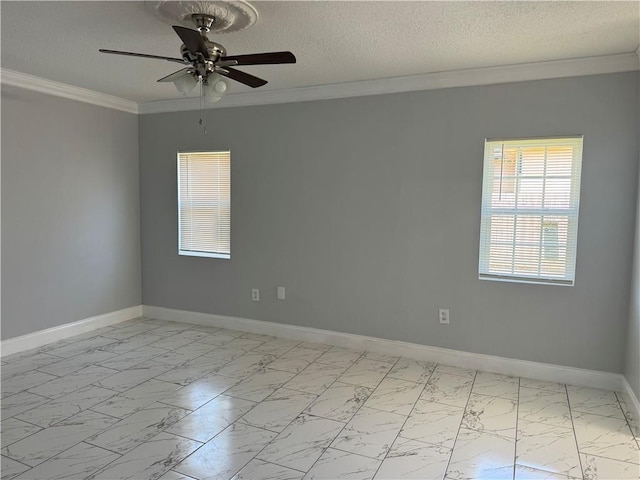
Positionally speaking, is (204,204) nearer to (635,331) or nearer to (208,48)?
(208,48)

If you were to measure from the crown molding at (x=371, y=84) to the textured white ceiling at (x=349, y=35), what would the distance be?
9 centimetres

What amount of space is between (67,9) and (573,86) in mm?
3522

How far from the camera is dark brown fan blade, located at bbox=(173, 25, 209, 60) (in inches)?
83.5

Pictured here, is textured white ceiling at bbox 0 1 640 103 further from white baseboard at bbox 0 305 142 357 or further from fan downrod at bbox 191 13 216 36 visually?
white baseboard at bbox 0 305 142 357

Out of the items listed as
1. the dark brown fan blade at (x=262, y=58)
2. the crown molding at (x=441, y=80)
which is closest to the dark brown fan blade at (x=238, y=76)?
the dark brown fan blade at (x=262, y=58)

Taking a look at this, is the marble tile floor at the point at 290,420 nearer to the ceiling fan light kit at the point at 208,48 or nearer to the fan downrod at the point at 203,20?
the ceiling fan light kit at the point at 208,48

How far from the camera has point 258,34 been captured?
289cm

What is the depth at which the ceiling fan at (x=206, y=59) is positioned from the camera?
232 cm

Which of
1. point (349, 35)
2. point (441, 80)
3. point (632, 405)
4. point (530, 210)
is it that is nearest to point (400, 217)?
point (530, 210)

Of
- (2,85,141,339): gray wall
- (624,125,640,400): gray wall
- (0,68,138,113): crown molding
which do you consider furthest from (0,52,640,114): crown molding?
(624,125,640,400): gray wall

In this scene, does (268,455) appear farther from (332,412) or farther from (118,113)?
(118,113)

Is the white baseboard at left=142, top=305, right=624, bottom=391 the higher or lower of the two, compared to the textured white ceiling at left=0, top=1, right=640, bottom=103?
lower

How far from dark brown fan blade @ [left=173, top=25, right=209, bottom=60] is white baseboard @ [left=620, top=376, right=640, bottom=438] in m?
3.45

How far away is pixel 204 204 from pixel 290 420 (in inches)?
113
